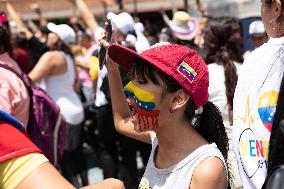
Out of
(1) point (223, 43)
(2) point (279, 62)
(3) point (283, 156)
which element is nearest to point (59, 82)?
(1) point (223, 43)

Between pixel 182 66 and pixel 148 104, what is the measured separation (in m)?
0.17

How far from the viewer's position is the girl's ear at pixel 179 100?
1782mm

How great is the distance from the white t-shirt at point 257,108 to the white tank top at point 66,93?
9.42 ft

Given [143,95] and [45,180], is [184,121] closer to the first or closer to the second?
[143,95]

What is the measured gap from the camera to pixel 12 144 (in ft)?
4.00

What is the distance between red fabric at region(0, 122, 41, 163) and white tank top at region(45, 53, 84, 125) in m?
3.29

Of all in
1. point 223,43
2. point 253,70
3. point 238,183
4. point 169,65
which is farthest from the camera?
point 223,43

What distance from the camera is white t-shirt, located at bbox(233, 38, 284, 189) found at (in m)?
1.75

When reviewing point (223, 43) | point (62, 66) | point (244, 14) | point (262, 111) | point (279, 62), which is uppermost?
point (279, 62)

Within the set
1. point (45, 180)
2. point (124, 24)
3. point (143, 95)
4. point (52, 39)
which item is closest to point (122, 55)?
point (143, 95)

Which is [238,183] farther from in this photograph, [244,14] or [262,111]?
[244,14]

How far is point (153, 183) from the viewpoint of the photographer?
1808 millimetres

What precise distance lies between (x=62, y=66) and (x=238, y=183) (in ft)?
7.66

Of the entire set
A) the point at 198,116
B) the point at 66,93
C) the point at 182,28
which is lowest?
the point at 66,93
